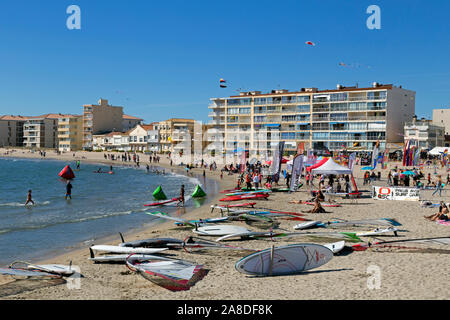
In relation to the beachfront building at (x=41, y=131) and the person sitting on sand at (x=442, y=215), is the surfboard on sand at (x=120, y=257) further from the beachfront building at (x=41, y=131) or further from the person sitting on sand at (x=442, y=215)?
the beachfront building at (x=41, y=131)

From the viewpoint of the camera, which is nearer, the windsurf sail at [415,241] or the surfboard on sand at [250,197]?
the windsurf sail at [415,241]

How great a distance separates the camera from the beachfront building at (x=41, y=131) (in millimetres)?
144750

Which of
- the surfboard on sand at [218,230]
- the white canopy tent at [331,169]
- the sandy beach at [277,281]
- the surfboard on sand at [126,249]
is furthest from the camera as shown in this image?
the white canopy tent at [331,169]

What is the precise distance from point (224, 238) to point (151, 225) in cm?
653

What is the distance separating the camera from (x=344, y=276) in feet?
→ 34.6

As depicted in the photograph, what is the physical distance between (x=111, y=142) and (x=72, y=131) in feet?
75.5

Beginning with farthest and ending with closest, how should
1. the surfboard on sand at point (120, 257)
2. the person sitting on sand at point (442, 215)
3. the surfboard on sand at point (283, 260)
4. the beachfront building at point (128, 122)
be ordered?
1. the beachfront building at point (128, 122)
2. the person sitting on sand at point (442, 215)
3. the surfboard on sand at point (120, 257)
4. the surfboard on sand at point (283, 260)

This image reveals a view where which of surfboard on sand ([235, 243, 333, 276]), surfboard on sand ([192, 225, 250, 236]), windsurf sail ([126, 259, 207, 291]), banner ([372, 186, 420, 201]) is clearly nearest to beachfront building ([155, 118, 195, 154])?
banner ([372, 186, 420, 201])

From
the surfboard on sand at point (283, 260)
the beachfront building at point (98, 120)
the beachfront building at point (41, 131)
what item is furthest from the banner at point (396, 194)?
the beachfront building at point (41, 131)

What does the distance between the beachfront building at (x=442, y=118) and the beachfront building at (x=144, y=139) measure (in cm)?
6702

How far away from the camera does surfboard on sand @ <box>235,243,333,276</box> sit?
34.9 ft
